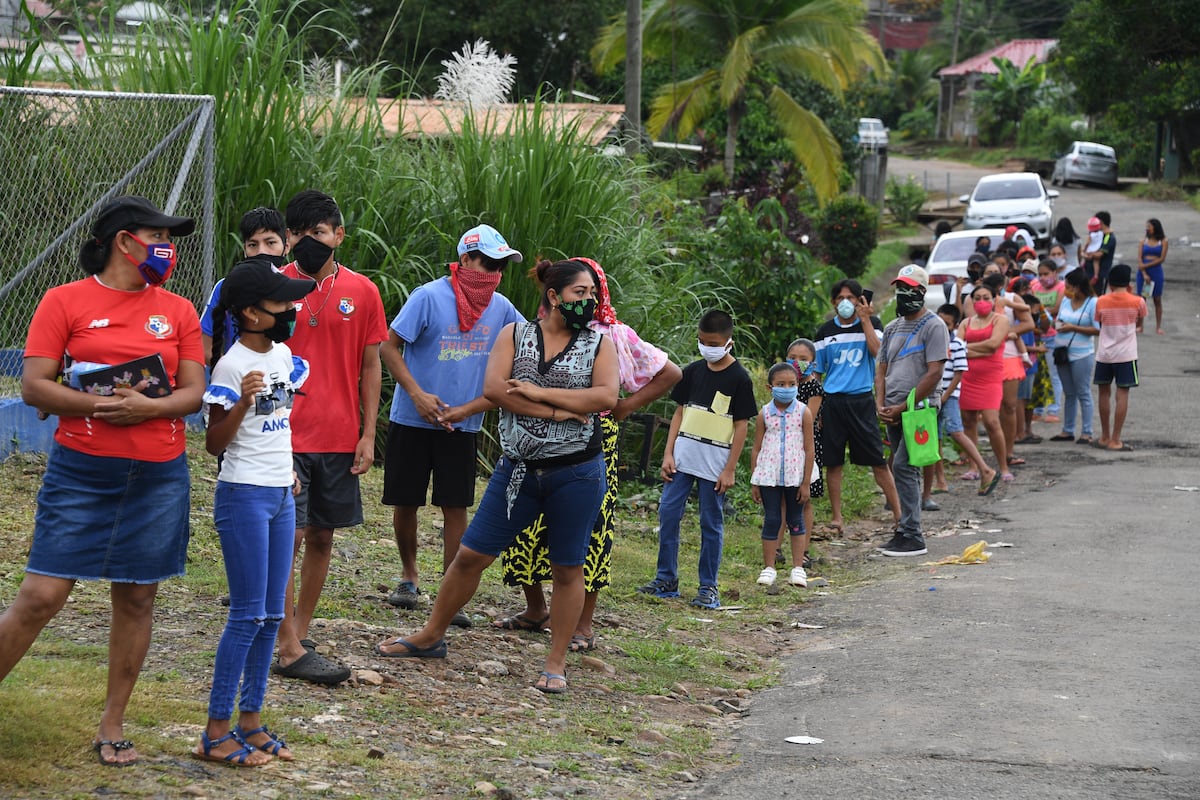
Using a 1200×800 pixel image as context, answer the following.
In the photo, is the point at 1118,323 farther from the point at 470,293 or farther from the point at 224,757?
the point at 224,757

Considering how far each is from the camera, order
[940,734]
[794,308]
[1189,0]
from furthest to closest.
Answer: [1189,0], [794,308], [940,734]

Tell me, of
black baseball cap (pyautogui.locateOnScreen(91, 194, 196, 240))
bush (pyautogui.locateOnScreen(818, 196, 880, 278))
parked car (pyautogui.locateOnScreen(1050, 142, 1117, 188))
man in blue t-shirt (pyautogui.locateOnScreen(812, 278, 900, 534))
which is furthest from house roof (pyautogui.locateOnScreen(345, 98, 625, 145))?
parked car (pyautogui.locateOnScreen(1050, 142, 1117, 188))

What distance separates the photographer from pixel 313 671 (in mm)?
5848

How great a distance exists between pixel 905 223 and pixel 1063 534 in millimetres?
32128

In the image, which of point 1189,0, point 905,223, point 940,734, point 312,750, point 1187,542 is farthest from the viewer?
point 905,223

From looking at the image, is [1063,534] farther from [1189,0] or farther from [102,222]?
[1189,0]

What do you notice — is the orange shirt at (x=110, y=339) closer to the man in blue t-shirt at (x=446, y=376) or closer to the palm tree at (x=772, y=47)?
the man in blue t-shirt at (x=446, y=376)

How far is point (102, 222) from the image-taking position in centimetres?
457

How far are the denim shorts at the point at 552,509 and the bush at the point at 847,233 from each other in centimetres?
2245

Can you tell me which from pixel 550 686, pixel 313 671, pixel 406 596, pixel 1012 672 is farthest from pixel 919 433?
pixel 313 671

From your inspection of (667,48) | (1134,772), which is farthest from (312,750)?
(667,48)

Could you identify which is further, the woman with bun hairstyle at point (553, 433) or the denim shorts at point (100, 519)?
the woman with bun hairstyle at point (553, 433)

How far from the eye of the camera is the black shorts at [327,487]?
589cm

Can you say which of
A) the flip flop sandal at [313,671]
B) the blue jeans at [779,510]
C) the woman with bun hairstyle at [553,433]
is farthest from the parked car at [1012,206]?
the flip flop sandal at [313,671]
